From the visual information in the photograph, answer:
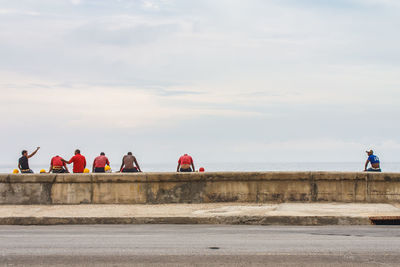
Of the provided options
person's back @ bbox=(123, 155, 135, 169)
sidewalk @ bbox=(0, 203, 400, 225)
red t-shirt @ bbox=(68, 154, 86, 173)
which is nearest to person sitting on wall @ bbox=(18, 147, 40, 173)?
red t-shirt @ bbox=(68, 154, 86, 173)

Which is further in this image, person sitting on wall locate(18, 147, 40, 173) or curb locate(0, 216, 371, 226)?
person sitting on wall locate(18, 147, 40, 173)

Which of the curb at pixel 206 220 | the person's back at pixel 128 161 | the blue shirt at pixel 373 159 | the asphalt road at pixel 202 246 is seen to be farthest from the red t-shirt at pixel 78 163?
Result: the blue shirt at pixel 373 159

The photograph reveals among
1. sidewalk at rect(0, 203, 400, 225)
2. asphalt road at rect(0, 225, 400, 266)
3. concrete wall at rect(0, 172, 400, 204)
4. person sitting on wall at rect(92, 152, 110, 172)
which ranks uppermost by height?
person sitting on wall at rect(92, 152, 110, 172)

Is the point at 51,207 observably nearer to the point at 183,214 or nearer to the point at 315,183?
the point at 183,214

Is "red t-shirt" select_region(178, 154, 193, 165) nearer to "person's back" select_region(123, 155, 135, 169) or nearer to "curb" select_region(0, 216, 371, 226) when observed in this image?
"person's back" select_region(123, 155, 135, 169)

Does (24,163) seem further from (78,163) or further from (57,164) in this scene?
(78,163)

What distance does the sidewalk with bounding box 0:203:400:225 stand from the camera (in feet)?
41.6

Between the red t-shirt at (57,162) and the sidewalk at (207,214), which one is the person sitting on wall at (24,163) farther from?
the sidewalk at (207,214)

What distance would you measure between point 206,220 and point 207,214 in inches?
19.2

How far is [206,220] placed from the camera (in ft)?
42.2

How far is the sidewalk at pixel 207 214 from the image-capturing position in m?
12.7

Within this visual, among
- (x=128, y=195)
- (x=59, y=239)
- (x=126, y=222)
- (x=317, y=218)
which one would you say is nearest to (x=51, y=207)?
(x=128, y=195)

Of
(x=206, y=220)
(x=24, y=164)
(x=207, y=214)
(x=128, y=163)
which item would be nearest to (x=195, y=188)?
(x=207, y=214)

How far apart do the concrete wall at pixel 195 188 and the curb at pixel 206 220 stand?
2512 millimetres
